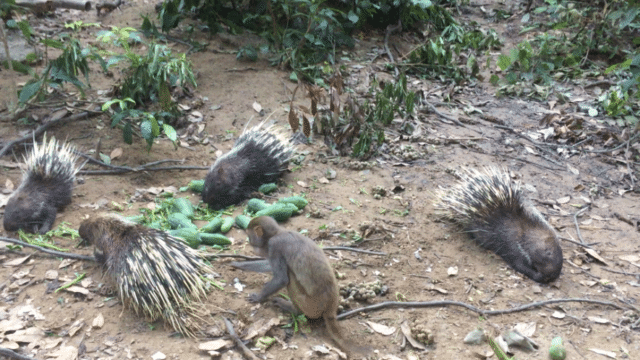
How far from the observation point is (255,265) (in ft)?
13.8

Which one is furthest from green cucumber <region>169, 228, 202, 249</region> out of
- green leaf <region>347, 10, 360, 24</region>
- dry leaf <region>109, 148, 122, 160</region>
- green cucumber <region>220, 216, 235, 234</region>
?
green leaf <region>347, 10, 360, 24</region>

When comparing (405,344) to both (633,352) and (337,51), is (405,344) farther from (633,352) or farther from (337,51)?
(337,51)

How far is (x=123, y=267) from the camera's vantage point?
3904 mm

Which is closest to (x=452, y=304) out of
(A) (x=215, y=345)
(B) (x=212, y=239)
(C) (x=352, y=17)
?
(A) (x=215, y=345)

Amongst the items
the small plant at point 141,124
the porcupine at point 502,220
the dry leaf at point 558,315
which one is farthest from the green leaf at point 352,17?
the dry leaf at point 558,315

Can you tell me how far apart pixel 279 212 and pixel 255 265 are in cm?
89

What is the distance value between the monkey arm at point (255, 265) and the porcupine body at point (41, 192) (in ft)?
6.04

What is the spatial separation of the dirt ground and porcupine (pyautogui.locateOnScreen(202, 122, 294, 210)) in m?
0.29

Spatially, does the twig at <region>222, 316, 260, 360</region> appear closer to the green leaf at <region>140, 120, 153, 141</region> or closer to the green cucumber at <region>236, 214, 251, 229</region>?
the green cucumber at <region>236, 214, 251, 229</region>

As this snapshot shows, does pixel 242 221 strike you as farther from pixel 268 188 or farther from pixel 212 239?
pixel 268 188

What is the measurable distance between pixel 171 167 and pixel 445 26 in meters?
6.29

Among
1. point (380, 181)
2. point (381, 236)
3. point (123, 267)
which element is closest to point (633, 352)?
point (381, 236)

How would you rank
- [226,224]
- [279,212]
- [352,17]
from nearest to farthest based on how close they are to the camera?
[226,224] < [279,212] < [352,17]

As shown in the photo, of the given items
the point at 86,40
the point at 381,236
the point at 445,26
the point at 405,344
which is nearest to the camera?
the point at 405,344
